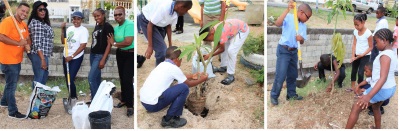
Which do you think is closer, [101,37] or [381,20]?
[381,20]

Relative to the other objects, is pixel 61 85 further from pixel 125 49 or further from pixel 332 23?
pixel 332 23

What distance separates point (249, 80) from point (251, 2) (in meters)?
0.75

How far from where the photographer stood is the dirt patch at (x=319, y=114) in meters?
3.41

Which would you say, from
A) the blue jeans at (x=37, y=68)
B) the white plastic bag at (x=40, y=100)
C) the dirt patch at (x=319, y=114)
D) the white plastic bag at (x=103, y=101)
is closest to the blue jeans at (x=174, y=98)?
the white plastic bag at (x=103, y=101)

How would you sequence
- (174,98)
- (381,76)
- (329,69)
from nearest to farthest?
(381,76), (174,98), (329,69)

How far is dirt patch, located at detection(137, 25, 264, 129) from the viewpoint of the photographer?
11.0 ft

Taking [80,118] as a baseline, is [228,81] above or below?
above

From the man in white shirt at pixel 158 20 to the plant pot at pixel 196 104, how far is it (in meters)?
0.43

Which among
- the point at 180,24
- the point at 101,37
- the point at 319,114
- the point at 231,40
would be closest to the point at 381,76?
the point at 319,114

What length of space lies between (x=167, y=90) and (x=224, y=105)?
1.96 feet

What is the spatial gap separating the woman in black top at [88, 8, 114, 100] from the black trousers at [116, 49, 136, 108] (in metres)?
0.16

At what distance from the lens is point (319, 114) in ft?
11.5

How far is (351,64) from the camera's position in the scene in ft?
12.4

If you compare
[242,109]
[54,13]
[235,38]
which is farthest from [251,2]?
[54,13]
